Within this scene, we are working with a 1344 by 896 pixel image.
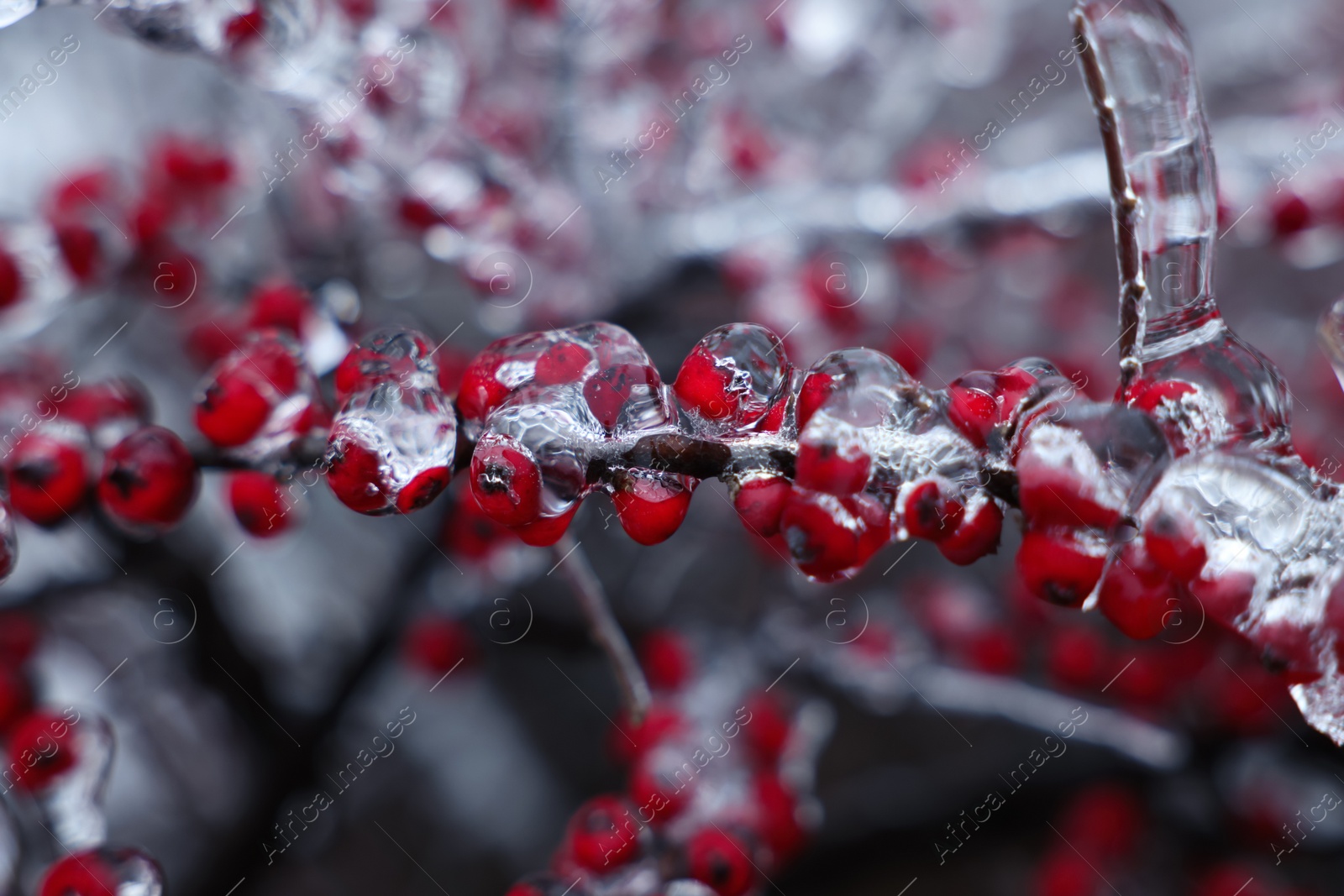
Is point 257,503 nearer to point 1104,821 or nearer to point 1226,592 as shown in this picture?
point 1226,592

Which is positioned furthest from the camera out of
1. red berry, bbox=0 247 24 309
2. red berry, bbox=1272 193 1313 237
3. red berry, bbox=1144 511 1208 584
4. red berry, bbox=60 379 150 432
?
red berry, bbox=1272 193 1313 237

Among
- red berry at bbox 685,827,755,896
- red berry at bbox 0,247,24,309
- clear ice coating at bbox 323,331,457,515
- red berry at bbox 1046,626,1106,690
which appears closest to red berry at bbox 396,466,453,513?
clear ice coating at bbox 323,331,457,515

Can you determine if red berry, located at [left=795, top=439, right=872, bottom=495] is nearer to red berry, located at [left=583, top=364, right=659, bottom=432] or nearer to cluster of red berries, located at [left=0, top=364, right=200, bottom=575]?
red berry, located at [left=583, top=364, right=659, bottom=432]

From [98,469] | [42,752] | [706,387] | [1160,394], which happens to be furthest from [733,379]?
[42,752]

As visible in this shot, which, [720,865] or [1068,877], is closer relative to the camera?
[720,865]

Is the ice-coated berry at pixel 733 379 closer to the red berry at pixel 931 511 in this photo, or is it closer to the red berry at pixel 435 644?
the red berry at pixel 931 511

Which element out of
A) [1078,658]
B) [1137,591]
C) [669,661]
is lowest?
[1078,658]

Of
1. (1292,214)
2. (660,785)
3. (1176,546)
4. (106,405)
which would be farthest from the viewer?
(1292,214)
